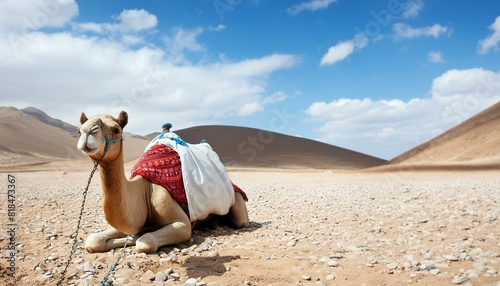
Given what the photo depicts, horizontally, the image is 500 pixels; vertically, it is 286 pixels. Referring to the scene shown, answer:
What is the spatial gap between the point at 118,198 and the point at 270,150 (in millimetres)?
55203

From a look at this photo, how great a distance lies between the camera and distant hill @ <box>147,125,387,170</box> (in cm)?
5191

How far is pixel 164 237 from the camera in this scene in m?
5.07

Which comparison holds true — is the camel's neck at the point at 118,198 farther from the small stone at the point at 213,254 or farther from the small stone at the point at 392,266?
the small stone at the point at 392,266

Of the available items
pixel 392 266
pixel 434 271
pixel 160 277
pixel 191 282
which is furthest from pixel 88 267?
pixel 434 271

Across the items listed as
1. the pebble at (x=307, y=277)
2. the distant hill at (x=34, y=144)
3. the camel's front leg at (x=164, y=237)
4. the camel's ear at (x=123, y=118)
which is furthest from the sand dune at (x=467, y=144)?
the distant hill at (x=34, y=144)

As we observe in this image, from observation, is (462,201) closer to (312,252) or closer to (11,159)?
(312,252)

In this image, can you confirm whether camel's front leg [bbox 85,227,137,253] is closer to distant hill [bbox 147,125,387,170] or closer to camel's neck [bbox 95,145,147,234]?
camel's neck [bbox 95,145,147,234]

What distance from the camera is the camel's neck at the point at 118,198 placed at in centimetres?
426

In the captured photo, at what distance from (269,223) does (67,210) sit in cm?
496

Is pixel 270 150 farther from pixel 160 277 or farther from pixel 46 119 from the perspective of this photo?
pixel 46 119

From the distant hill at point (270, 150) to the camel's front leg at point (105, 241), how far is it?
43.1 meters

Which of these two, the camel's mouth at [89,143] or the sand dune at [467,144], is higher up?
the sand dune at [467,144]

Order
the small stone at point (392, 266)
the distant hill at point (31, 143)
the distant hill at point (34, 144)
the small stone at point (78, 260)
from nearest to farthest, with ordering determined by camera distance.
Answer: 1. the small stone at point (392, 266)
2. the small stone at point (78, 260)
3. the distant hill at point (34, 144)
4. the distant hill at point (31, 143)

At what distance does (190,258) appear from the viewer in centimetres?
477
